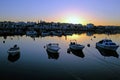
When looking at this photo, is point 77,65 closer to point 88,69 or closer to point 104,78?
point 88,69

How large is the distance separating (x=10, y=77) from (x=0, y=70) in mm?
5514

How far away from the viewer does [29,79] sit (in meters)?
31.9

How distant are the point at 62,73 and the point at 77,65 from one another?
7.32 metres

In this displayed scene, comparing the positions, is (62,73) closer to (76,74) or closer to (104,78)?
(76,74)

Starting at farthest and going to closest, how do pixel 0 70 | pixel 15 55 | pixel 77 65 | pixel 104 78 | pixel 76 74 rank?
pixel 15 55 → pixel 77 65 → pixel 0 70 → pixel 76 74 → pixel 104 78

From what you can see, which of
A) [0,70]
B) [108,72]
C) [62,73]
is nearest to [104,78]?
[108,72]

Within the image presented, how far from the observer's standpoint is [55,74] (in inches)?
1367

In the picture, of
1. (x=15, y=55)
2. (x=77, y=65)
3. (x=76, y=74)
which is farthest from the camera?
(x=15, y=55)

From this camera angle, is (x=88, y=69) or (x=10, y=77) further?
(x=88, y=69)

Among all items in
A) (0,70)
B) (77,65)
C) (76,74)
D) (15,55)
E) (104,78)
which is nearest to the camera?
(104,78)

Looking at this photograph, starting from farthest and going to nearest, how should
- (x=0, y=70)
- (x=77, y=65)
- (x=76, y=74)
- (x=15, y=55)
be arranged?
1. (x=15, y=55)
2. (x=77, y=65)
3. (x=0, y=70)
4. (x=76, y=74)

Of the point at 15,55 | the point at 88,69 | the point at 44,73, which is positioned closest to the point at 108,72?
the point at 88,69

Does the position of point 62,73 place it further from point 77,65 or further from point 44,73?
point 77,65

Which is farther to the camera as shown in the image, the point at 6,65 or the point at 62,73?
the point at 6,65
